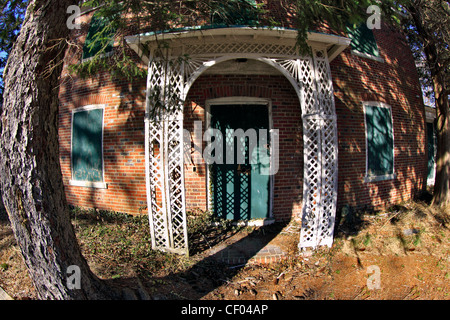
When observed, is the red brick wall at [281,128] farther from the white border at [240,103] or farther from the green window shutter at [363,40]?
the green window shutter at [363,40]

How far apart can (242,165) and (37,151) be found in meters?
3.75

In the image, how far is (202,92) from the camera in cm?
502

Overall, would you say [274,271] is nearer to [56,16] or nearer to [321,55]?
[321,55]

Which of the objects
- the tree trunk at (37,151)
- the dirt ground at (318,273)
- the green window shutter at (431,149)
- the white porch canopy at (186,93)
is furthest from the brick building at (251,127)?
the green window shutter at (431,149)

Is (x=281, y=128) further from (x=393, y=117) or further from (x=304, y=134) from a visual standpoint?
(x=393, y=117)

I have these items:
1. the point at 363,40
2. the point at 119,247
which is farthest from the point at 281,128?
the point at 119,247

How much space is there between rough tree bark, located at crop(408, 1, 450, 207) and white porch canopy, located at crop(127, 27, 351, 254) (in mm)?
3095

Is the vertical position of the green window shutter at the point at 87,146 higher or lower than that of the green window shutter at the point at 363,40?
lower

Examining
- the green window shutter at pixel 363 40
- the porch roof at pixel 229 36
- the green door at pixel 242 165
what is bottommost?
the green door at pixel 242 165

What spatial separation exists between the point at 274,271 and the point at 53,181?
333 centimetres

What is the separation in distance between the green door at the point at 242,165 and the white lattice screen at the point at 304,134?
121 centimetres

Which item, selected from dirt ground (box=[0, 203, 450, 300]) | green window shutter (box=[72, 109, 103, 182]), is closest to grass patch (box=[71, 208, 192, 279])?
dirt ground (box=[0, 203, 450, 300])

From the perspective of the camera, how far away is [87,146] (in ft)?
19.1

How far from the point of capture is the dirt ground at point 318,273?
10.5ft
